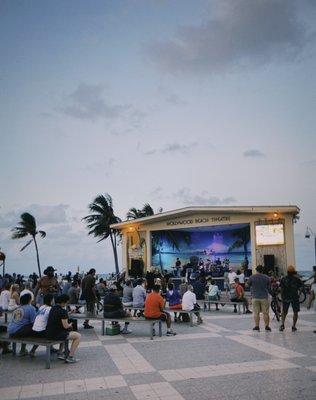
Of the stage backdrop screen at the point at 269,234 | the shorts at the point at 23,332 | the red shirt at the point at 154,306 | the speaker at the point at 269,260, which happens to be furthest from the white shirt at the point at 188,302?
the stage backdrop screen at the point at 269,234

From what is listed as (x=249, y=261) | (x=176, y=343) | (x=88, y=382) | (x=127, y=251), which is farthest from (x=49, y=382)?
(x=127, y=251)

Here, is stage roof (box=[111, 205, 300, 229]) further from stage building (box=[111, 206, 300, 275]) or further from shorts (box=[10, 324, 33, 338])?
shorts (box=[10, 324, 33, 338])

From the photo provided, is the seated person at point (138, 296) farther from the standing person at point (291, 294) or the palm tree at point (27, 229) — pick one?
the palm tree at point (27, 229)

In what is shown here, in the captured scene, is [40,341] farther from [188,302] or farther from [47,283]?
[188,302]

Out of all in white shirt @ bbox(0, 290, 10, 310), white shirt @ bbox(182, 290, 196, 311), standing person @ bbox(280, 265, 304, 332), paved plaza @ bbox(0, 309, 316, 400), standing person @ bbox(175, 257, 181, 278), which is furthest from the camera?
standing person @ bbox(175, 257, 181, 278)

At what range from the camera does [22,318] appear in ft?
25.9

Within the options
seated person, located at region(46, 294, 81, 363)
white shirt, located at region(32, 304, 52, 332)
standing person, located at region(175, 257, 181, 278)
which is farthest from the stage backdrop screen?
white shirt, located at region(32, 304, 52, 332)

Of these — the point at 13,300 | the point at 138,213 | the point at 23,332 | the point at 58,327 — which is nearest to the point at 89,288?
the point at 13,300

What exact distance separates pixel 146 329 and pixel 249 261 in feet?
54.6

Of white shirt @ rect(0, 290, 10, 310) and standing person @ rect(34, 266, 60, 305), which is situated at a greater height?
standing person @ rect(34, 266, 60, 305)

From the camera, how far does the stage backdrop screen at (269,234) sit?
23.3m

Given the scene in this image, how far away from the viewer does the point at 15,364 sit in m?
7.50

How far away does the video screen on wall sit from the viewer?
27562 millimetres

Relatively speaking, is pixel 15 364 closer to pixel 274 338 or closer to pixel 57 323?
pixel 57 323
